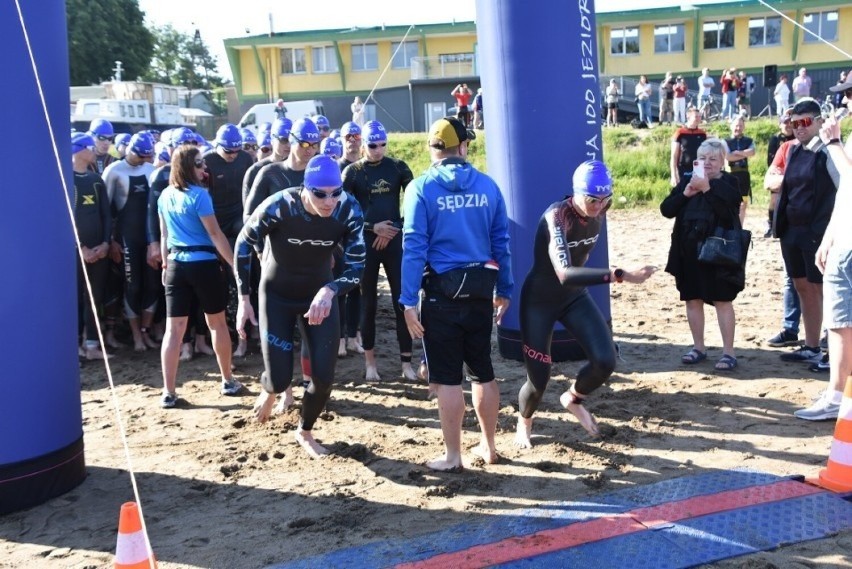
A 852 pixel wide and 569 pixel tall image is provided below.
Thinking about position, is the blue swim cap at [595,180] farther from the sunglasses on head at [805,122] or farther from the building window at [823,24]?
the building window at [823,24]

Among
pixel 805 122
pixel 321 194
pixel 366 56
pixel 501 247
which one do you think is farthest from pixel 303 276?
pixel 366 56

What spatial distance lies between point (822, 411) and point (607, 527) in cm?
238

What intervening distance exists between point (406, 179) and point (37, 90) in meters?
3.21

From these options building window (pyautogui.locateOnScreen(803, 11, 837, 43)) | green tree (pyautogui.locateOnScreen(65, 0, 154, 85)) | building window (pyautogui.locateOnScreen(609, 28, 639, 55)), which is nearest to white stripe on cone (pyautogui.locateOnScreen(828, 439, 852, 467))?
building window (pyautogui.locateOnScreen(609, 28, 639, 55))

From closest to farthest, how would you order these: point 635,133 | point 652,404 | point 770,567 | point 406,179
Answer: point 770,567 → point 652,404 → point 406,179 → point 635,133

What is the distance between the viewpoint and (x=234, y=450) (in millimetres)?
5742

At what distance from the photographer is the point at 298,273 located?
5.48 meters

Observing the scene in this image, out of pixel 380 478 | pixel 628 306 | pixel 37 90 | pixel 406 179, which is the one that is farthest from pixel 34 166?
pixel 628 306

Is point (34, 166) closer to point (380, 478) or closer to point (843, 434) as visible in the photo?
point (380, 478)

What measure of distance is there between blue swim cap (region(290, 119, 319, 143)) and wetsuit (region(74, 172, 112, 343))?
2.77 meters

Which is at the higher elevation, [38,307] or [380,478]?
[38,307]

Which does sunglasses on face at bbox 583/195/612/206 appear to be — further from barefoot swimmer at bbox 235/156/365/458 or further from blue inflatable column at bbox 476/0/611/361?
blue inflatable column at bbox 476/0/611/361

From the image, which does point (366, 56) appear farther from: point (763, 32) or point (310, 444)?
point (310, 444)

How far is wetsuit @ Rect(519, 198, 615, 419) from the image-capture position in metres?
5.15
